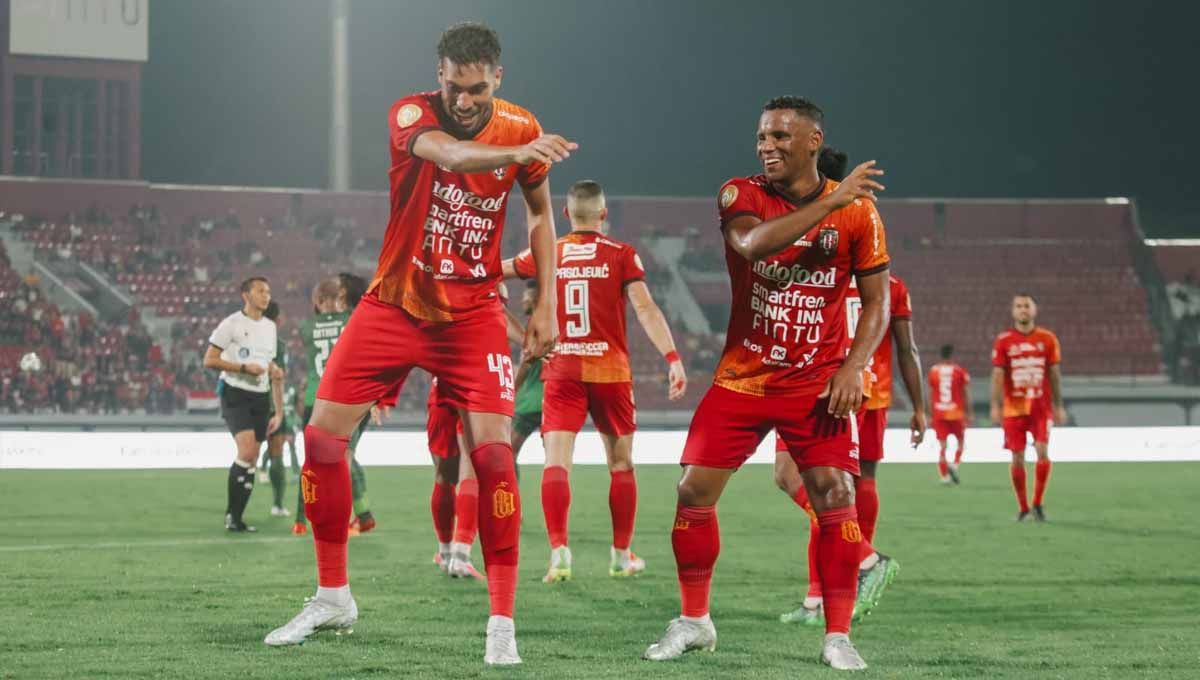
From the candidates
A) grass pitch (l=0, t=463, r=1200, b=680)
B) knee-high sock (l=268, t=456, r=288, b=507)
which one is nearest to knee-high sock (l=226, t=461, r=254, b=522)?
grass pitch (l=0, t=463, r=1200, b=680)

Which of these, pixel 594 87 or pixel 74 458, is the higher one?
pixel 594 87

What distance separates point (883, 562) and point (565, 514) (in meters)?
2.14

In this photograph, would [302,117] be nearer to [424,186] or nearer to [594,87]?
[594,87]

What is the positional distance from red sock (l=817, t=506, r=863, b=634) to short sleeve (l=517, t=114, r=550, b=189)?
5.49ft

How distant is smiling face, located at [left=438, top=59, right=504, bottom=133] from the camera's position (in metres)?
5.21

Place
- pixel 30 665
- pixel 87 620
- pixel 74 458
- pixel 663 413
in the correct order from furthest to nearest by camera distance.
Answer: pixel 663 413 → pixel 74 458 → pixel 87 620 → pixel 30 665

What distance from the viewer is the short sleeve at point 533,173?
5.38 m

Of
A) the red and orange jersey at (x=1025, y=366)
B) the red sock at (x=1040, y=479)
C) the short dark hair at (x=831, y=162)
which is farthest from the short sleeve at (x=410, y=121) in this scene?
the red sock at (x=1040, y=479)

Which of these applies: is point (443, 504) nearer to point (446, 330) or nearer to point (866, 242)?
point (446, 330)

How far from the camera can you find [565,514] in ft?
27.5

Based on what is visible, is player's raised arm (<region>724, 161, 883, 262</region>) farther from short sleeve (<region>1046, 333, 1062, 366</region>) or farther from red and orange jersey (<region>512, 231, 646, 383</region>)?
short sleeve (<region>1046, 333, 1062, 366</region>)

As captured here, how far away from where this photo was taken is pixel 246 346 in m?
11.9

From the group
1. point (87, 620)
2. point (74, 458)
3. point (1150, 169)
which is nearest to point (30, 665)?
point (87, 620)

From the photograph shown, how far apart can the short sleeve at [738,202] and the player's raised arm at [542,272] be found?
66cm
